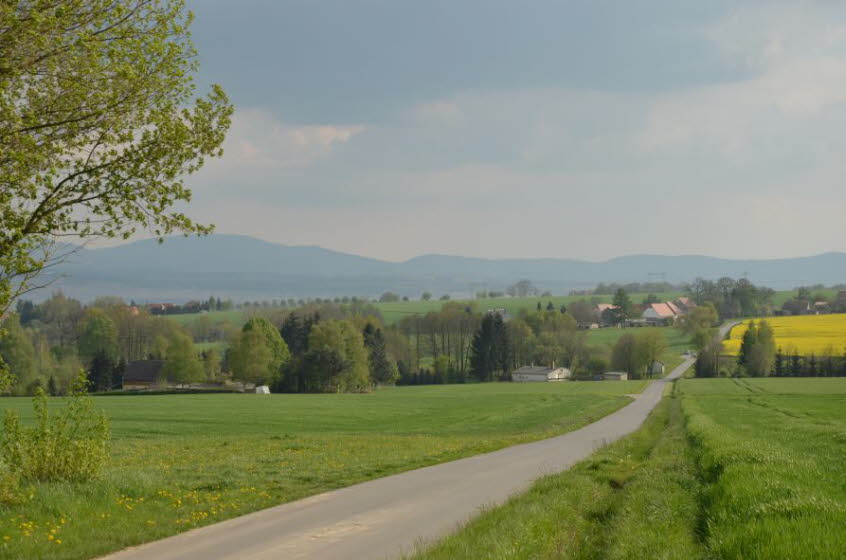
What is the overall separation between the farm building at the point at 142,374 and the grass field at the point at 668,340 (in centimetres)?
8362

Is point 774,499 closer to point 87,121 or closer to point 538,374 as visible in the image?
point 87,121

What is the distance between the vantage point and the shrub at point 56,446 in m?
15.2

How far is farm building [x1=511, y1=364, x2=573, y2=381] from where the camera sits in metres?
130

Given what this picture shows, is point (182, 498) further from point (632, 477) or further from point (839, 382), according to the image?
point (839, 382)

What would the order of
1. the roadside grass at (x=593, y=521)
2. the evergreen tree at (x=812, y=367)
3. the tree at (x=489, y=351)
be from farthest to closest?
the tree at (x=489, y=351), the evergreen tree at (x=812, y=367), the roadside grass at (x=593, y=521)

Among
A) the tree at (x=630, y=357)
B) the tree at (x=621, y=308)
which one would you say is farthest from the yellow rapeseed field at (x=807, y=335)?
the tree at (x=621, y=308)

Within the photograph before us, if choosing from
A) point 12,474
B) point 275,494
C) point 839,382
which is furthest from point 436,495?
point 839,382

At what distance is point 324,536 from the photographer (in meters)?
13.0

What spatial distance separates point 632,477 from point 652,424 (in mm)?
26915

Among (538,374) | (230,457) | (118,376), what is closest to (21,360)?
(118,376)

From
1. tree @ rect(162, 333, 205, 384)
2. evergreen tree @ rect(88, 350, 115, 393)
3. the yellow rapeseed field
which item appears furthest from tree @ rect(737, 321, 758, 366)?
evergreen tree @ rect(88, 350, 115, 393)

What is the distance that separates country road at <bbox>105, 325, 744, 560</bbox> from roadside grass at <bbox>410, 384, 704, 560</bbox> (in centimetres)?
99

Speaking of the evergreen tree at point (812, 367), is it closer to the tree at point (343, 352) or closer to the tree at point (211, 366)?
the tree at point (343, 352)

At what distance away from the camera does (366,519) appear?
1447 centimetres
